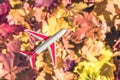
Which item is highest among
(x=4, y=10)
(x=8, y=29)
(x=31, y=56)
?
(x=4, y=10)

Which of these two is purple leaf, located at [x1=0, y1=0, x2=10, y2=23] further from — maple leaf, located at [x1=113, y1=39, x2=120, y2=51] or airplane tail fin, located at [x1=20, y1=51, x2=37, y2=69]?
maple leaf, located at [x1=113, y1=39, x2=120, y2=51]

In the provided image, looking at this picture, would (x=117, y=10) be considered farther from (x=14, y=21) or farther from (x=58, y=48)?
(x=14, y=21)

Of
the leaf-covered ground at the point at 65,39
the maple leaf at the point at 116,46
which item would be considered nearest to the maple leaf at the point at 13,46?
the leaf-covered ground at the point at 65,39

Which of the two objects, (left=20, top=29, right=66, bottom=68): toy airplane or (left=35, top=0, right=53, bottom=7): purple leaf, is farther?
(left=35, top=0, right=53, bottom=7): purple leaf

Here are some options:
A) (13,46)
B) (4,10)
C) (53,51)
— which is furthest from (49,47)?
(4,10)

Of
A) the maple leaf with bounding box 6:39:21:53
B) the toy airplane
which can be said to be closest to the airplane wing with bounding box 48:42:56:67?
the toy airplane

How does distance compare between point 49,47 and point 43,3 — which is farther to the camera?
point 43,3

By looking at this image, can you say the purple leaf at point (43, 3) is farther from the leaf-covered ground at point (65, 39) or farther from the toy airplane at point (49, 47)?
the toy airplane at point (49, 47)

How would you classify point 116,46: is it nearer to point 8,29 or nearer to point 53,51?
point 53,51

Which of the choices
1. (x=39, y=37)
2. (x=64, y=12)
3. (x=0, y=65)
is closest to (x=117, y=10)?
(x=64, y=12)
